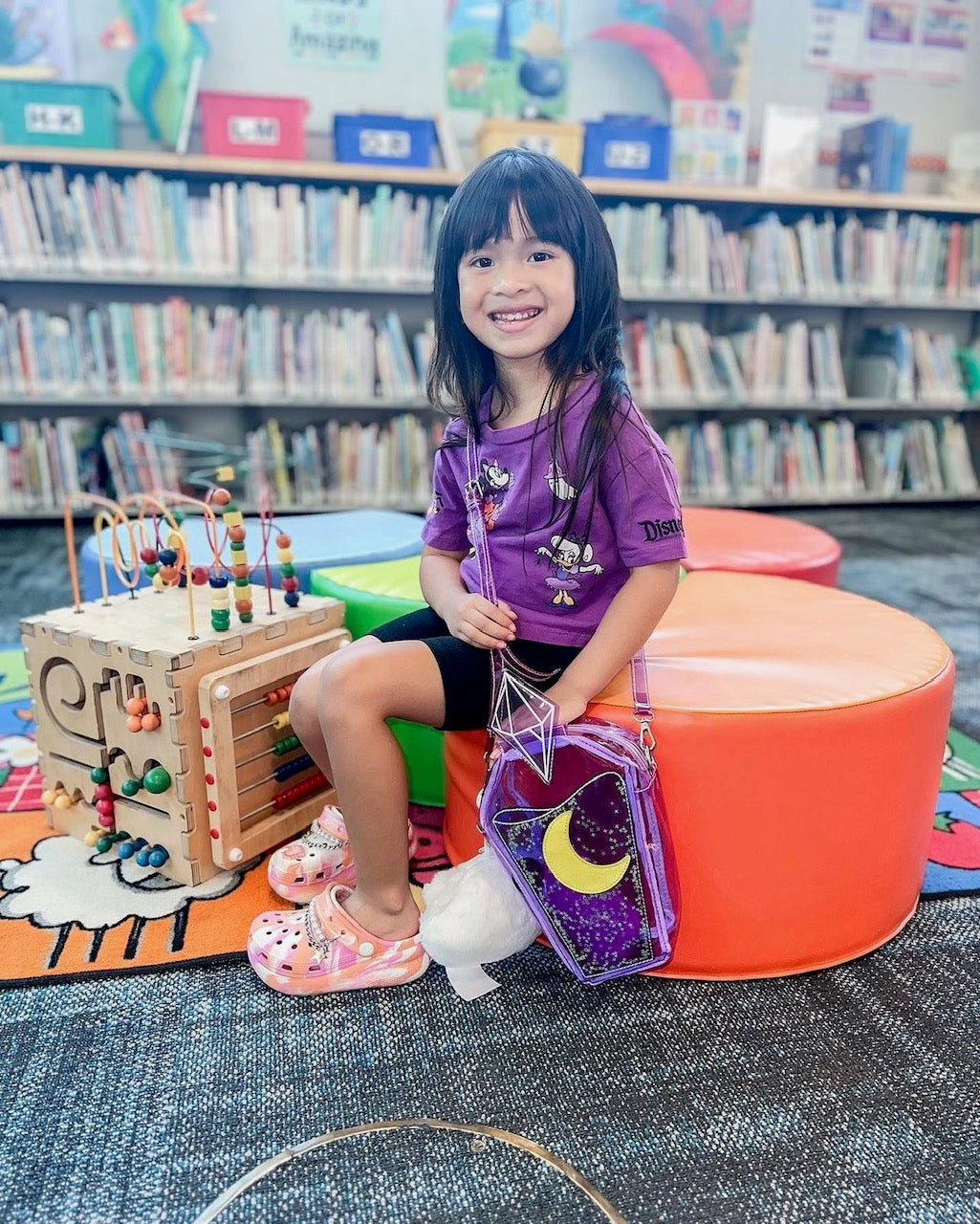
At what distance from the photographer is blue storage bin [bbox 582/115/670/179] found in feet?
10.8

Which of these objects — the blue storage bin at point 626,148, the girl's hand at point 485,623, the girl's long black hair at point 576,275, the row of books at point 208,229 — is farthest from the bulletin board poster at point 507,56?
the girl's hand at point 485,623

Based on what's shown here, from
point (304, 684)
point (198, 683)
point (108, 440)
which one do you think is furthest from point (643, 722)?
point (108, 440)

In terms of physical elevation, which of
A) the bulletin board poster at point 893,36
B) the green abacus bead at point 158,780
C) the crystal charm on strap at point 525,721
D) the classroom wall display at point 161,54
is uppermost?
the bulletin board poster at point 893,36

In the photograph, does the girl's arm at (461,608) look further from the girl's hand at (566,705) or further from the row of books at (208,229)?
the row of books at (208,229)

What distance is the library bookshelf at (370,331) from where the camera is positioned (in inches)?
123

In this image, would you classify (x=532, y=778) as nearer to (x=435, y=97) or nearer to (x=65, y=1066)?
(x=65, y=1066)

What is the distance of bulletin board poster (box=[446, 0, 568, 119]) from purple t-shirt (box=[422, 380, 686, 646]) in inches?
114

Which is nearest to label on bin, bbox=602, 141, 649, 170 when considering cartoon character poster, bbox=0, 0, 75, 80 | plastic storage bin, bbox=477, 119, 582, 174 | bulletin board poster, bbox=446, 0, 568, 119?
plastic storage bin, bbox=477, 119, 582, 174

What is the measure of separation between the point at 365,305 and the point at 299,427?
0.57 metres

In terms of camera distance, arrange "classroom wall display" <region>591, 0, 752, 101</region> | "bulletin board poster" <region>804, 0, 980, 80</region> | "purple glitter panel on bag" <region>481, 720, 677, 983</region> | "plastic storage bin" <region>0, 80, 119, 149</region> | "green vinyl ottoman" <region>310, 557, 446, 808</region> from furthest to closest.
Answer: "bulletin board poster" <region>804, 0, 980, 80</region>
"classroom wall display" <region>591, 0, 752, 101</region>
"plastic storage bin" <region>0, 80, 119, 149</region>
"green vinyl ottoman" <region>310, 557, 446, 808</region>
"purple glitter panel on bag" <region>481, 720, 677, 983</region>

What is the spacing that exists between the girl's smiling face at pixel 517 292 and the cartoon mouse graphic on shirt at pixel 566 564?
0.23 meters

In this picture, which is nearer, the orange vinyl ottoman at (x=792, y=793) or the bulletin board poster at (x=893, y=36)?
the orange vinyl ottoman at (x=792, y=793)

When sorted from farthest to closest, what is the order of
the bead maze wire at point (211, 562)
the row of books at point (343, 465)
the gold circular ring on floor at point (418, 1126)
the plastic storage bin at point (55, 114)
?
the row of books at point (343, 465)
the plastic storage bin at point (55, 114)
the bead maze wire at point (211, 562)
the gold circular ring on floor at point (418, 1126)

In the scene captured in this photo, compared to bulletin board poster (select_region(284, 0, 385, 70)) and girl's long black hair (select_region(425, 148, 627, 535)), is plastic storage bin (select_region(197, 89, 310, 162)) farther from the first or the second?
girl's long black hair (select_region(425, 148, 627, 535))
